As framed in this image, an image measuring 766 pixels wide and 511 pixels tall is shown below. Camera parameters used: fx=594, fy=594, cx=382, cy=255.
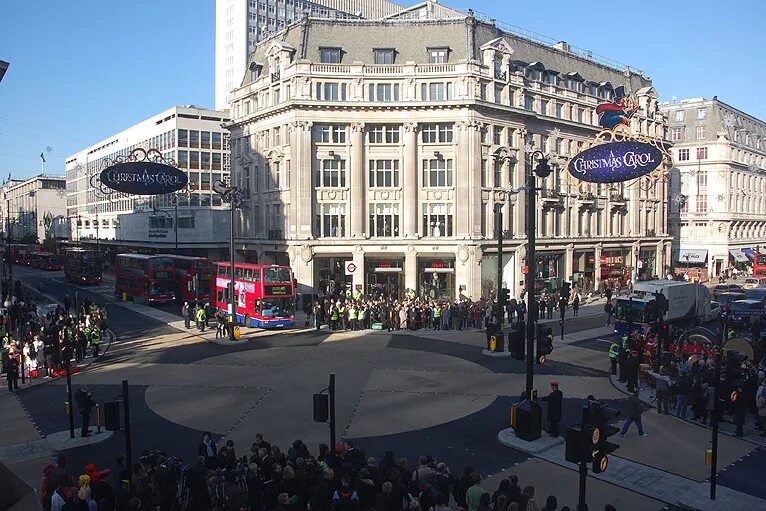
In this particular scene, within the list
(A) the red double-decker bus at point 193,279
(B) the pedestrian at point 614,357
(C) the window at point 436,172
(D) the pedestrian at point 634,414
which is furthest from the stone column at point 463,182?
(D) the pedestrian at point 634,414

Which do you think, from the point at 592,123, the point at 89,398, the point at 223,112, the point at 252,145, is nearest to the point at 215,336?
the point at 89,398

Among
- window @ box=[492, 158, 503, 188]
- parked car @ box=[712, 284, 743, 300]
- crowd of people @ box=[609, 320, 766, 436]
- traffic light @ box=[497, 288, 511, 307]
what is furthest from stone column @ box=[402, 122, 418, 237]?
crowd of people @ box=[609, 320, 766, 436]

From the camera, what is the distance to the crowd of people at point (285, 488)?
10691mm

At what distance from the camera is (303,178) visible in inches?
1949

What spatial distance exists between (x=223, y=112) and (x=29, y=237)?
83965 mm

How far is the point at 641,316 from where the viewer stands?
34.0 metres

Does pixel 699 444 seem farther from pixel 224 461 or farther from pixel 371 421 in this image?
pixel 224 461

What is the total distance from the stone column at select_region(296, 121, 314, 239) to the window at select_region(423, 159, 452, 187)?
975cm

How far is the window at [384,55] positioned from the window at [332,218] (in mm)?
12870

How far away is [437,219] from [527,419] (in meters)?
34.5

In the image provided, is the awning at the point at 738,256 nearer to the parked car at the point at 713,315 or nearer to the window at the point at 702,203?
the window at the point at 702,203

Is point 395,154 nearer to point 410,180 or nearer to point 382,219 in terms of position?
point 410,180

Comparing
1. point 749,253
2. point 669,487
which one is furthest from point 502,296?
point 749,253

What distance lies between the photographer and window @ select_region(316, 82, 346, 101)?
49.5 metres
